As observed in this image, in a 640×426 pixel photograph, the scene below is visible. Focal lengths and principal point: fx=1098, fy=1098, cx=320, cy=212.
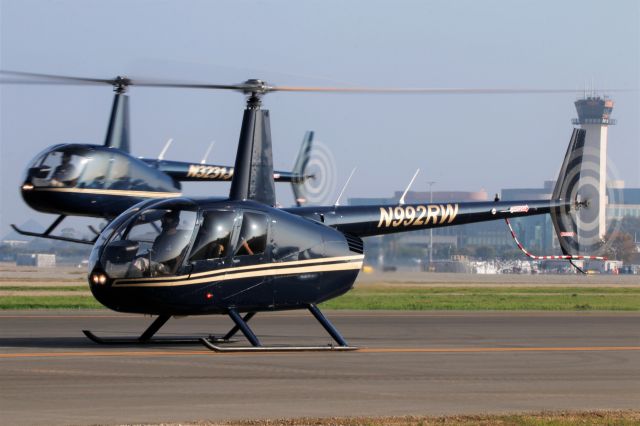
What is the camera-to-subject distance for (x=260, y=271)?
1773cm

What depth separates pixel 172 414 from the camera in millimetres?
11438

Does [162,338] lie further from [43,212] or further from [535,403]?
[43,212]

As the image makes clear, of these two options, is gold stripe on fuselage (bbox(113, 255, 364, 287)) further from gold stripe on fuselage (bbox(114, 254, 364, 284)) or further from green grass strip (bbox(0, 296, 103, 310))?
green grass strip (bbox(0, 296, 103, 310))

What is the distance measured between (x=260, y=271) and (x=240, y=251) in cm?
49

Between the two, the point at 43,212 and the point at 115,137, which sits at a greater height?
the point at 115,137

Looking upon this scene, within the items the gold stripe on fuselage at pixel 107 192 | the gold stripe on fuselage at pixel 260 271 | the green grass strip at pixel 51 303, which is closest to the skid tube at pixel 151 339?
the gold stripe on fuselage at pixel 260 271

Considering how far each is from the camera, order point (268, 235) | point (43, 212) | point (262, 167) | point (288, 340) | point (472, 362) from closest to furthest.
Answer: point (472, 362) → point (268, 235) → point (262, 167) → point (288, 340) → point (43, 212)

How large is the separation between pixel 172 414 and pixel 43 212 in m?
24.5

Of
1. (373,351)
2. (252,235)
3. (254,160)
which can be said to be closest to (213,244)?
(252,235)

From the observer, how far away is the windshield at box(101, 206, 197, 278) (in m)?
16.6

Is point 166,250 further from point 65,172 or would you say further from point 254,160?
point 65,172

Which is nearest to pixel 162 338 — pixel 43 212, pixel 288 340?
pixel 288 340

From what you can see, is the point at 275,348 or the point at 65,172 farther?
the point at 65,172

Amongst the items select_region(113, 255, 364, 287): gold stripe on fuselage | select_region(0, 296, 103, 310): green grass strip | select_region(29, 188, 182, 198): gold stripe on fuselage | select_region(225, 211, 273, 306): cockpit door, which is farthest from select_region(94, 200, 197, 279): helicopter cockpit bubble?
select_region(29, 188, 182, 198): gold stripe on fuselage
